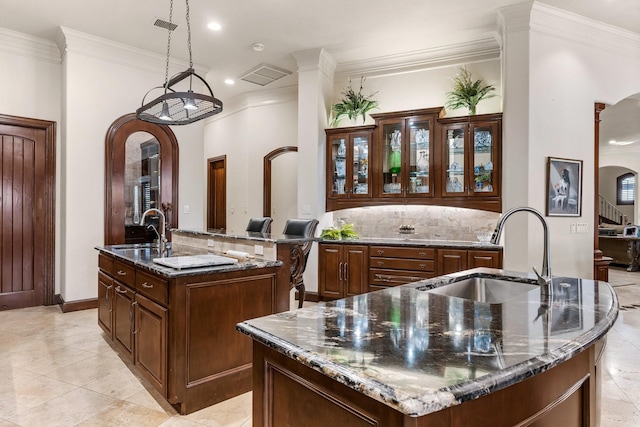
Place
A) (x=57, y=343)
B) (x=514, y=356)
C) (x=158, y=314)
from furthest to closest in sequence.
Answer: (x=57, y=343) < (x=158, y=314) < (x=514, y=356)

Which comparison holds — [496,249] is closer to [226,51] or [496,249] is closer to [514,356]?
[514,356]

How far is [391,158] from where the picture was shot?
503cm

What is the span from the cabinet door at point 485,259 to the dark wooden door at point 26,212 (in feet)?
17.0

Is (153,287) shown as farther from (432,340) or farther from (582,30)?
(582,30)

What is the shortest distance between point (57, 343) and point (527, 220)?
4.79m

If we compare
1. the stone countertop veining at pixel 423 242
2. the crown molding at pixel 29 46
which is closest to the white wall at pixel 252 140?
the stone countertop veining at pixel 423 242

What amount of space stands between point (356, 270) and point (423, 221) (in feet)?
3.88

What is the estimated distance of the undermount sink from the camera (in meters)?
1.85

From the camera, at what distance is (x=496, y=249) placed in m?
4.07

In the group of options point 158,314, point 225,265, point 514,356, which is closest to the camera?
point 514,356

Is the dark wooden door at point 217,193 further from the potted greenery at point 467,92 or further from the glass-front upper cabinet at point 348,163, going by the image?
the potted greenery at point 467,92

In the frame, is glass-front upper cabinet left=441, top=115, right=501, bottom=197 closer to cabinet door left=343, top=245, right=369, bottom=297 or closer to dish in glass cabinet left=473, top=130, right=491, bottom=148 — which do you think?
dish in glass cabinet left=473, top=130, right=491, bottom=148

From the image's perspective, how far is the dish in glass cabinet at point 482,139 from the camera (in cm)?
443

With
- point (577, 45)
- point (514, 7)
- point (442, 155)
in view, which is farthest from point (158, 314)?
point (577, 45)
